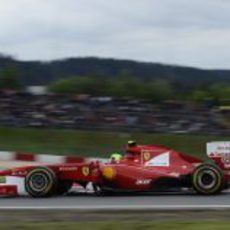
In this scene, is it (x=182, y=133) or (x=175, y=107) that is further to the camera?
(x=175, y=107)

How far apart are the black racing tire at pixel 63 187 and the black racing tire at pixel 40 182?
192mm

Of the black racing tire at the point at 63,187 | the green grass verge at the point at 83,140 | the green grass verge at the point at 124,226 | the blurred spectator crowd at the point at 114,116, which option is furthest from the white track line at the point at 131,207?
the blurred spectator crowd at the point at 114,116

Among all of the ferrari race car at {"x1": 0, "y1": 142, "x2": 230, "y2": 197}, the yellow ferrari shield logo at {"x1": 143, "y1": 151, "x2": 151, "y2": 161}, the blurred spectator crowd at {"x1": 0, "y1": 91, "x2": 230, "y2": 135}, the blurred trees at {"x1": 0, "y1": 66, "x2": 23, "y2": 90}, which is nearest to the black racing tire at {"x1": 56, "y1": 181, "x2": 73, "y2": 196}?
the ferrari race car at {"x1": 0, "y1": 142, "x2": 230, "y2": 197}

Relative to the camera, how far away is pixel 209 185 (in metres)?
11.2

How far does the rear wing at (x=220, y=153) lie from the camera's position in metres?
11.7

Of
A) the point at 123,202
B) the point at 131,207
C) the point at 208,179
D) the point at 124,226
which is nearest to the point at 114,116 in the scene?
the point at 208,179

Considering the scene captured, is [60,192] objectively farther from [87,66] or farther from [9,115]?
[87,66]

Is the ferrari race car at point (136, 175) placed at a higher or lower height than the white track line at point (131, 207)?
higher

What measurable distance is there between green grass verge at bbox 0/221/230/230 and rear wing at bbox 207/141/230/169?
396 centimetres

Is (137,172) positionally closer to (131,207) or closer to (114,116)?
(131,207)

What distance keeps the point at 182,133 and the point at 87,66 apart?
52.9 metres

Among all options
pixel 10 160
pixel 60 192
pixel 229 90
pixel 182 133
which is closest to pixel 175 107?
pixel 182 133

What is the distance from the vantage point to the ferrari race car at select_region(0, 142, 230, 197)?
11180 millimetres

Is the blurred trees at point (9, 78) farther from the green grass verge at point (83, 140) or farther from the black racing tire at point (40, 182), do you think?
the black racing tire at point (40, 182)
